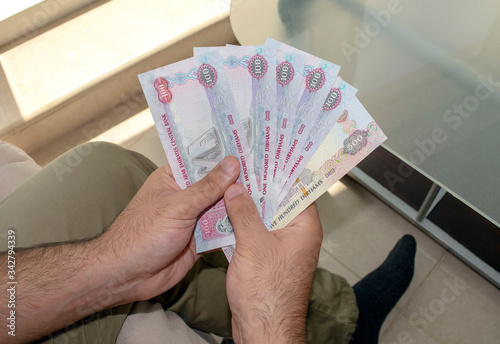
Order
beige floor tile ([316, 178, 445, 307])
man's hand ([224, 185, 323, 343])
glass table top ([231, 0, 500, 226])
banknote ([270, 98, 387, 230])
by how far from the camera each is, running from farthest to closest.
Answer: beige floor tile ([316, 178, 445, 307])
glass table top ([231, 0, 500, 226])
banknote ([270, 98, 387, 230])
man's hand ([224, 185, 323, 343])

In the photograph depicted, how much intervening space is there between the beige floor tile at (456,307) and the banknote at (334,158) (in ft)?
2.59

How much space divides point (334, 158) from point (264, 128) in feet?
0.60

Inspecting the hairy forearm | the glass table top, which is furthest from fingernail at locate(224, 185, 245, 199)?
the glass table top

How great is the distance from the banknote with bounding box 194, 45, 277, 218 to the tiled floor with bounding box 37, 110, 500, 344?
2.38 ft

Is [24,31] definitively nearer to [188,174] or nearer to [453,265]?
[188,174]

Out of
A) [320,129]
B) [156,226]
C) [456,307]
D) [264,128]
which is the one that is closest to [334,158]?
[320,129]

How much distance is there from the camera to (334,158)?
3.35ft

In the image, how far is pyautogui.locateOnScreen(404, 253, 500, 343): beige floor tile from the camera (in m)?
1.45

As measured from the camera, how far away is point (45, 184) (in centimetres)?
100

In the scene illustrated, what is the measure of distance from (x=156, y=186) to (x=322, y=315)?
56 cm

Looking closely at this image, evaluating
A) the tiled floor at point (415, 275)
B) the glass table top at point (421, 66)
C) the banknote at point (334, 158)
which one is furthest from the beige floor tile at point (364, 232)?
the banknote at point (334, 158)

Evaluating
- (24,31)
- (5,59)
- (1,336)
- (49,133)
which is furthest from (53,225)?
(24,31)

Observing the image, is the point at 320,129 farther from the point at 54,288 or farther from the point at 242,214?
the point at 54,288

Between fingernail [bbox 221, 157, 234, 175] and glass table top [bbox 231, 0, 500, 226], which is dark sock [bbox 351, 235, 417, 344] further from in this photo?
fingernail [bbox 221, 157, 234, 175]
